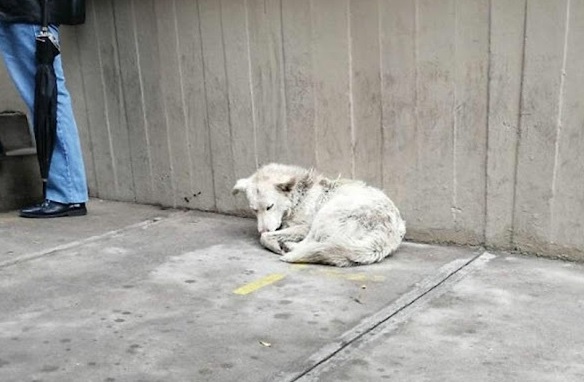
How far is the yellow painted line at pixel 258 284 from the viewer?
311 centimetres

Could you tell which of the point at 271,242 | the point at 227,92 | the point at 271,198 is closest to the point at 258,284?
the point at 271,242

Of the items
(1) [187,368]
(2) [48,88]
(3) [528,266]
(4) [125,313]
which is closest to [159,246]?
(4) [125,313]

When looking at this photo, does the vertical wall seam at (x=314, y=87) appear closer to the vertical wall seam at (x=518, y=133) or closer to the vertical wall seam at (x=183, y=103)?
the vertical wall seam at (x=183, y=103)

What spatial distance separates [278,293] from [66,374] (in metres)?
1.07

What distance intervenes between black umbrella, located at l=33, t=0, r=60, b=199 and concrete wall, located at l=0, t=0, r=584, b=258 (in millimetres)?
633

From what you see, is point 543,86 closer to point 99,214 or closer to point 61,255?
point 61,255

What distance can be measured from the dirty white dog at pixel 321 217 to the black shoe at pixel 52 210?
146 centimetres

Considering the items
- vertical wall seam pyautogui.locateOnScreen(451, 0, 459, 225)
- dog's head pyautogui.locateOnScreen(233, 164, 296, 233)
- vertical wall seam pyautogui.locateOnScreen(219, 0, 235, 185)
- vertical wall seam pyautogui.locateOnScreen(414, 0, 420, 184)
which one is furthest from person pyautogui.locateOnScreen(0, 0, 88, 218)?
vertical wall seam pyautogui.locateOnScreen(451, 0, 459, 225)

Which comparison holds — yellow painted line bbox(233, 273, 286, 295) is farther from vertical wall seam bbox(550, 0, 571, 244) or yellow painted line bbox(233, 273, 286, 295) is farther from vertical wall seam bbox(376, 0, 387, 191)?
vertical wall seam bbox(550, 0, 571, 244)

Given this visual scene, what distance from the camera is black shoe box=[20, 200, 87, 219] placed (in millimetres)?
4617

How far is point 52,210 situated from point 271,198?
182 cm

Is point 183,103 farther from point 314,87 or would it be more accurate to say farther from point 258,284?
point 258,284

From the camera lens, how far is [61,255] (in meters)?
3.76

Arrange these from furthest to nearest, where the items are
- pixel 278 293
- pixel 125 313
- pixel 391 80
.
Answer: pixel 391 80 < pixel 278 293 < pixel 125 313
